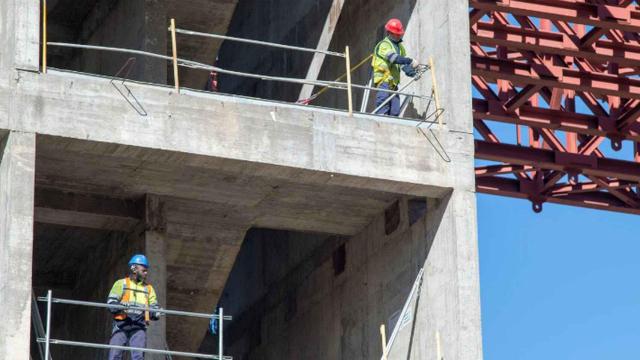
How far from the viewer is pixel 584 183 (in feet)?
123

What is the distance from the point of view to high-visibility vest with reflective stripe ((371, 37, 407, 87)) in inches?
1054

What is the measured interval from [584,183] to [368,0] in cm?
988

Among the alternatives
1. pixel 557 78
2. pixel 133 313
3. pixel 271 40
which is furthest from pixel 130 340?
pixel 557 78

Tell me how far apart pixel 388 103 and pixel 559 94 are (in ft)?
31.5

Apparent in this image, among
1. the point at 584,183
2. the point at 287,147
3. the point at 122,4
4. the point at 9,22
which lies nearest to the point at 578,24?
the point at 584,183

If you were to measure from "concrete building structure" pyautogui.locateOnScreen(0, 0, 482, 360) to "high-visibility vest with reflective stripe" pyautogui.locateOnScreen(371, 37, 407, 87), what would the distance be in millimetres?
388

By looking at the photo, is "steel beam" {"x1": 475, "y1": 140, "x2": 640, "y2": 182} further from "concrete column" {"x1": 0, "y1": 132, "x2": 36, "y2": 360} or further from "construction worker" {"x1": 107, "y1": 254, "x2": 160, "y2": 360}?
"concrete column" {"x1": 0, "y1": 132, "x2": 36, "y2": 360}

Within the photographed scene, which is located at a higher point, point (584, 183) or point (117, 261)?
point (584, 183)

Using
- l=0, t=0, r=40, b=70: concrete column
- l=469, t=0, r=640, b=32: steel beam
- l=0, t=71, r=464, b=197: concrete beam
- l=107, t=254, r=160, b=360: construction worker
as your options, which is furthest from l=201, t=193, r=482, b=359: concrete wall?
l=0, t=0, r=40, b=70: concrete column

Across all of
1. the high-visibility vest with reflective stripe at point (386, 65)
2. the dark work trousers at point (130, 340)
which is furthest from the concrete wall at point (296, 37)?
the dark work trousers at point (130, 340)

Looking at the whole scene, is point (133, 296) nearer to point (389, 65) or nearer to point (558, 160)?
point (389, 65)

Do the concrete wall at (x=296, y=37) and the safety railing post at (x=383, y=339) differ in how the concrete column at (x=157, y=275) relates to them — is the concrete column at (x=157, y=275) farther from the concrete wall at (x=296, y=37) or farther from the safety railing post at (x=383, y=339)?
the concrete wall at (x=296, y=37)

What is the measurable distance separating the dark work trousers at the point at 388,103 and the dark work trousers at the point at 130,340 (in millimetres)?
4843

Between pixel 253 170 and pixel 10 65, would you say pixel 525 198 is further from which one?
pixel 10 65
